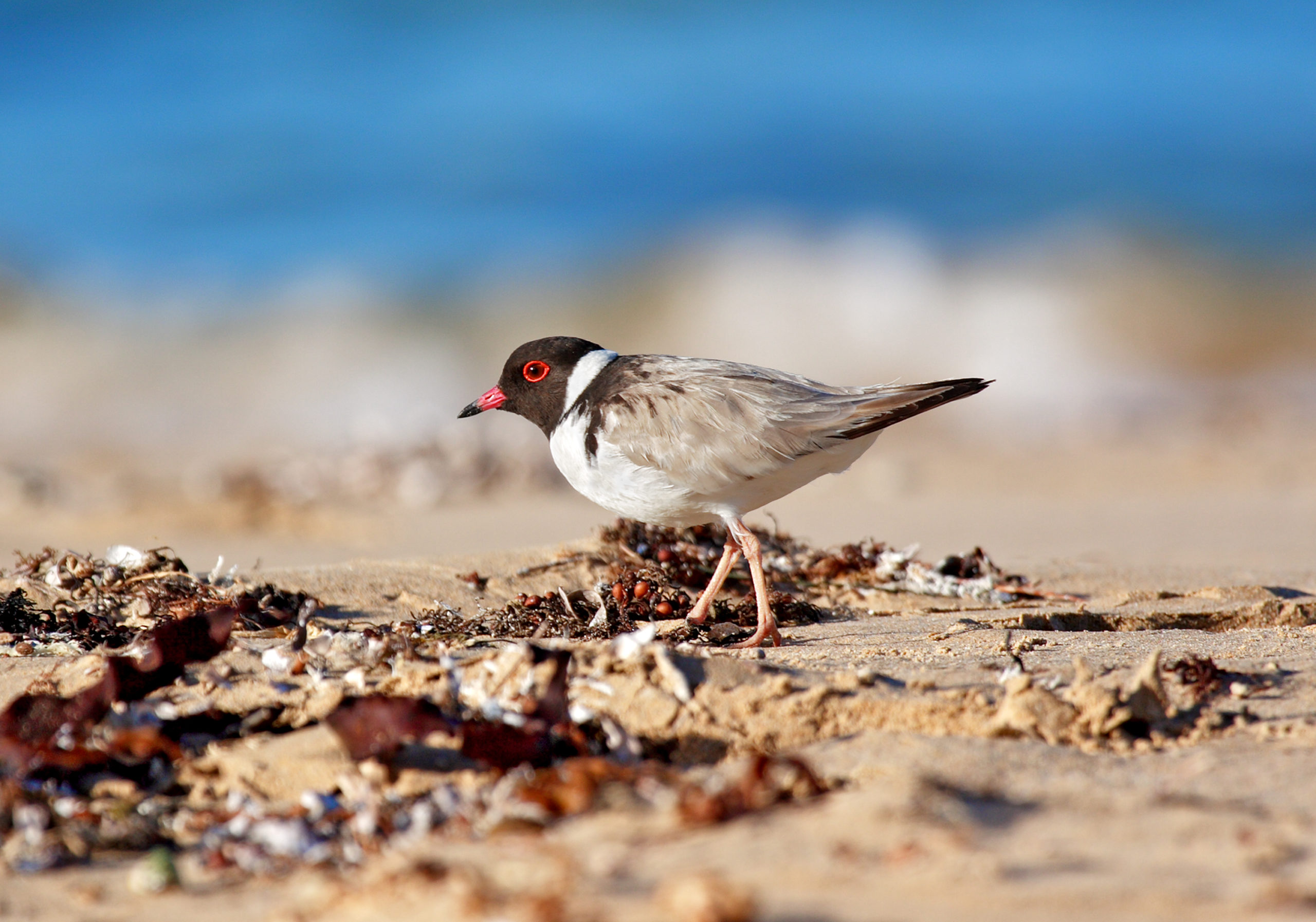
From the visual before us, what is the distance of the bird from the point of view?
483cm

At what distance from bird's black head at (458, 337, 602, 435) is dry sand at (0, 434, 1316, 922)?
766 mm

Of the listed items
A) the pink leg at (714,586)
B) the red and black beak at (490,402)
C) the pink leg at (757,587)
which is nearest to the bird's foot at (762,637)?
the pink leg at (757,587)

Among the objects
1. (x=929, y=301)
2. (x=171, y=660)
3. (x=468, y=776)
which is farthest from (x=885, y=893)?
(x=929, y=301)

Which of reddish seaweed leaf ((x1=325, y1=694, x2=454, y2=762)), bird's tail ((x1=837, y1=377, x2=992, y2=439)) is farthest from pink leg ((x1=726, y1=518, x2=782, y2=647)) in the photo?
reddish seaweed leaf ((x1=325, y1=694, x2=454, y2=762))

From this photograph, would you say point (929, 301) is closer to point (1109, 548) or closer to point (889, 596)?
point (1109, 548)

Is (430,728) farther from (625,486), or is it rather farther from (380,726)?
(625,486)

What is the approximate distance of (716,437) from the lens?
484 centimetres

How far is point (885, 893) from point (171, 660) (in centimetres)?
226

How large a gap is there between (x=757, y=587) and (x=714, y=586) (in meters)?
0.34

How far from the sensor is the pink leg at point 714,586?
16.1ft

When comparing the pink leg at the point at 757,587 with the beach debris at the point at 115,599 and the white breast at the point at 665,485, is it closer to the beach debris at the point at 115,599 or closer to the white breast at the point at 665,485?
the white breast at the point at 665,485

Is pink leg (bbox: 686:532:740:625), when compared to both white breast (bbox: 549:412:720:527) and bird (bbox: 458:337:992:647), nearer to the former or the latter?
bird (bbox: 458:337:992:647)

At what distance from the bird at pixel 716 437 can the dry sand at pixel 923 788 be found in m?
0.63

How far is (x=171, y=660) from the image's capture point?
349 centimetres
